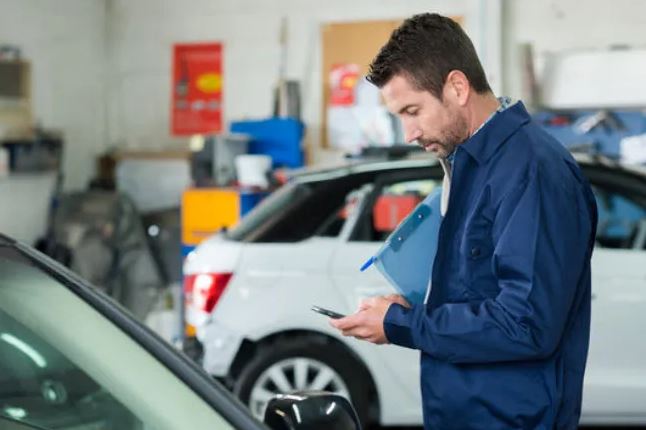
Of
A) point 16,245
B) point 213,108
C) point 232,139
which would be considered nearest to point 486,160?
point 16,245

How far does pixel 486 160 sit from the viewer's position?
7.03 feet

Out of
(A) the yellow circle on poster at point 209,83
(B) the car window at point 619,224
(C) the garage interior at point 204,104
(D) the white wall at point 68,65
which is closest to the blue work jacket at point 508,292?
(B) the car window at point 619,224

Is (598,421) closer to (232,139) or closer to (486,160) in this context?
(486,160)

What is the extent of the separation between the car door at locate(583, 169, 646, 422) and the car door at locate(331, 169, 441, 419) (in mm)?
783

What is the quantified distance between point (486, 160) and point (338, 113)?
765 centimetres

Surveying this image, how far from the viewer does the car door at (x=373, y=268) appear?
5.09 meters

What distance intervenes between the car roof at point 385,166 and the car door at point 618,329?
0.27ft

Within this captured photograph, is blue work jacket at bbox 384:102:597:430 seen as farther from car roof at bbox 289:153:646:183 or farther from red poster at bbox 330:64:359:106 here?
red poster at bbox 330:64:359:106

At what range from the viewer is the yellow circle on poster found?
10.2m

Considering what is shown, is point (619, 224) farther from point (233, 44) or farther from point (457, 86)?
point (233, 44)

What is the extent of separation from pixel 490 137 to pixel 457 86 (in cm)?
12

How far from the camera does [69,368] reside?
2117 mm

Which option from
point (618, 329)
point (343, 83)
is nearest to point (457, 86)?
point (618, 329)

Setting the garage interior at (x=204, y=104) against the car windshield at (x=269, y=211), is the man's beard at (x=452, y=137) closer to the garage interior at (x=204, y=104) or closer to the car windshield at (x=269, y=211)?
the car windshield at (x=269, y=211)
